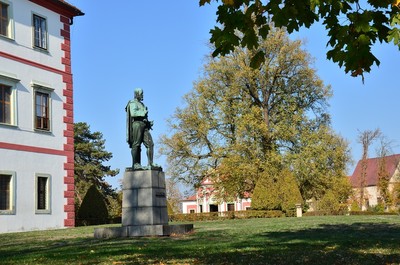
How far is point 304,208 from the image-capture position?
38562 mm

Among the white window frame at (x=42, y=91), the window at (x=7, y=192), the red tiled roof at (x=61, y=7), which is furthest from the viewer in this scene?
the red tiled roof at (x=61, y=7)

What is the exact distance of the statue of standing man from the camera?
15.2 metres

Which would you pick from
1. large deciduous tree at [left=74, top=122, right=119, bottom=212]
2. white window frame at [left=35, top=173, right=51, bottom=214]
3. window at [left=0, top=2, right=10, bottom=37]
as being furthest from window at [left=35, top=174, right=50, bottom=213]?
large deciduous tree at [left=74, top=122, right=119, bottom=212]

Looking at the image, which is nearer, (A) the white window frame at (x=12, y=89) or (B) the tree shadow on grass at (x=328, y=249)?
(B) the tree shadow on grass at (x=328, y=249)

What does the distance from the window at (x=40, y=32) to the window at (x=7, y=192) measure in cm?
636

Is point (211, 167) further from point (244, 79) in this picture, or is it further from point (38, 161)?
point (38, 161)

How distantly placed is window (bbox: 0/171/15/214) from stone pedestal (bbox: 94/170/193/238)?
31.9 ft

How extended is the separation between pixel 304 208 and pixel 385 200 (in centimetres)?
2743

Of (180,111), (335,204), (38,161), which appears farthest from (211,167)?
(38,161)

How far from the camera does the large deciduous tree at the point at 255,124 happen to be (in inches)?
1496

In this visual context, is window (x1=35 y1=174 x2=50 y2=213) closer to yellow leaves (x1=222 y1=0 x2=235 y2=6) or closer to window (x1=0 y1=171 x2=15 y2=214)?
window (x1=0 y1=171 x2=15 y2=214)

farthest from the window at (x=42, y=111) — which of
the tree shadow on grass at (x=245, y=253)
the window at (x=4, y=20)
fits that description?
the tree shadow on grass at (x=245, y=253)

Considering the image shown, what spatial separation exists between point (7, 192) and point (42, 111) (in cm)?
430

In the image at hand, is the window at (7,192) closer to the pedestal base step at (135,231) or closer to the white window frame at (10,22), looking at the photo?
the white window frame at (10,22)
